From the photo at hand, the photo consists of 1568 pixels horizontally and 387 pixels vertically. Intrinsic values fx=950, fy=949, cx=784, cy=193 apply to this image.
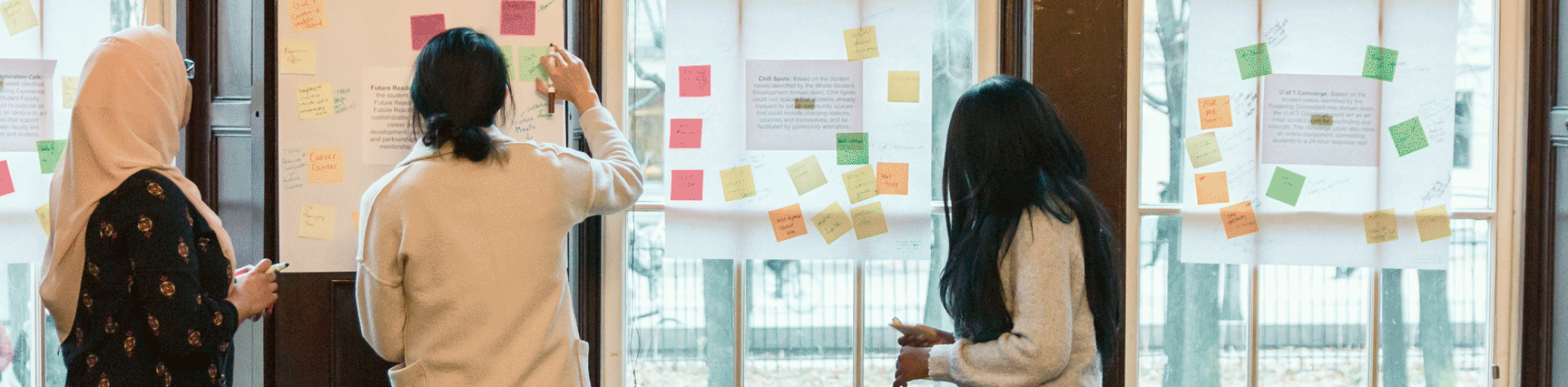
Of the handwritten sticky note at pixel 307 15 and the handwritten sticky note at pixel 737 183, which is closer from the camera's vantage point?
the handwritten sticky note at pixel 307 15

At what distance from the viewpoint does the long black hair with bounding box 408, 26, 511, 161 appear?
4.75 ft

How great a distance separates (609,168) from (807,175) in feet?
2.02

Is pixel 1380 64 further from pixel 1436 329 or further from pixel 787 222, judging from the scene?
pixel 787 222

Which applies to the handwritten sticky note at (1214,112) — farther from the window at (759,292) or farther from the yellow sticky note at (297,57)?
the yellow sticky note at (297,57)

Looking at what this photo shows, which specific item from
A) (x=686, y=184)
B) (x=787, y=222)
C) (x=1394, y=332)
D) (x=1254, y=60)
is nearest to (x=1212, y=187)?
(x=1254, y=60)

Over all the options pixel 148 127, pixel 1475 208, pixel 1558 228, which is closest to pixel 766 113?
pixel 148 127

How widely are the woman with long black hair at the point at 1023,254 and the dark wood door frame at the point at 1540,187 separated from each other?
1.50m

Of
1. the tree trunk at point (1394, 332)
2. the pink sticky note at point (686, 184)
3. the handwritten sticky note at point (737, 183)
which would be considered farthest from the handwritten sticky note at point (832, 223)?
the tree trunk at point (1394, 332)

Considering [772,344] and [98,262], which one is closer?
[98,262]

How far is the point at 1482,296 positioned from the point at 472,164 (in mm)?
2367

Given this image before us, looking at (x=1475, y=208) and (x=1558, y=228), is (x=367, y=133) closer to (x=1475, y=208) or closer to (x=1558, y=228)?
A: (x=1475, y=208)

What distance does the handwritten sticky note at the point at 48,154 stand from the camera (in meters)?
2.09

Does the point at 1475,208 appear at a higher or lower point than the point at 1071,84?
lower

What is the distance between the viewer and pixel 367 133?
1.93 m
